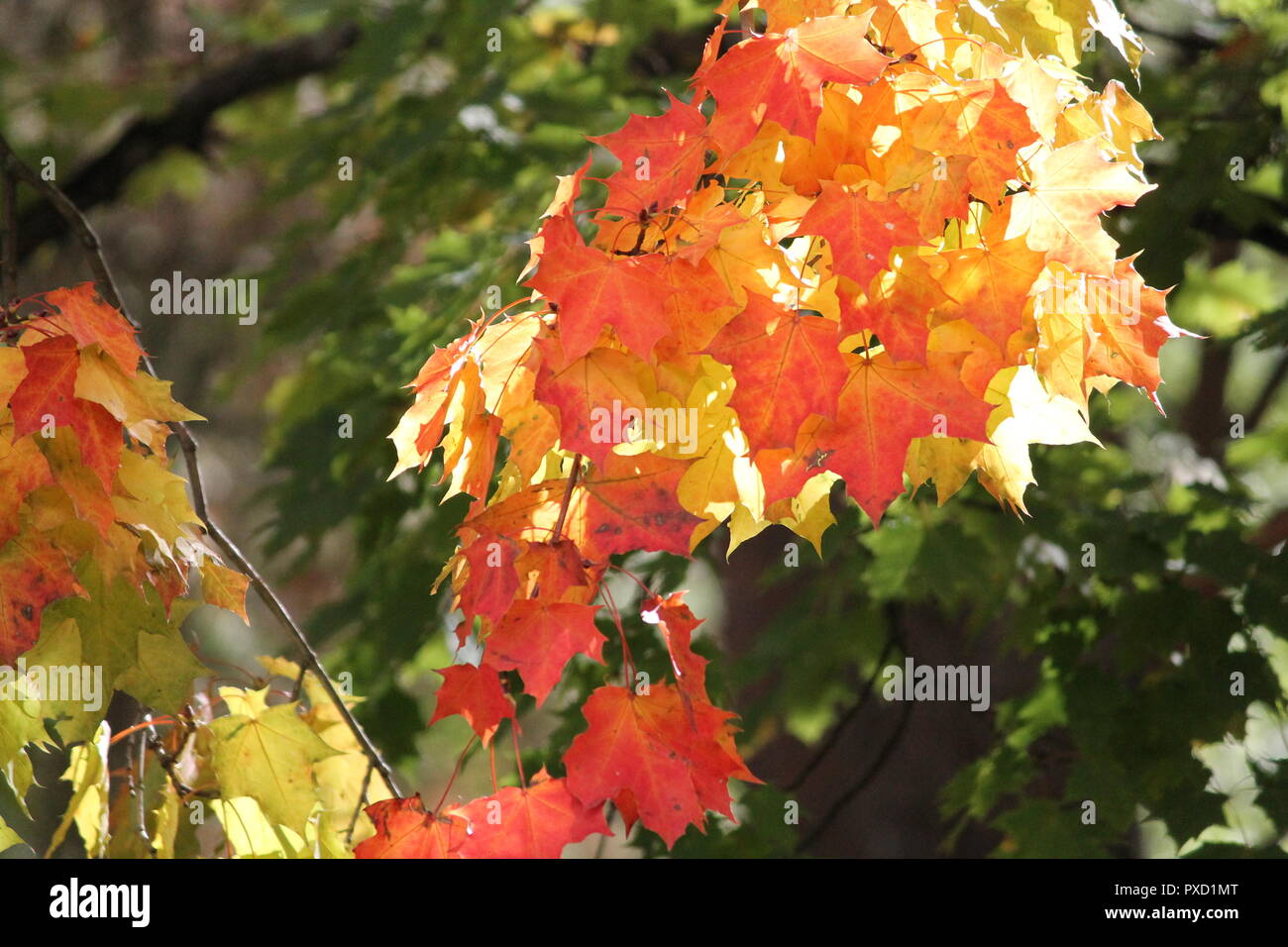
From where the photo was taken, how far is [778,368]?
1053 mm

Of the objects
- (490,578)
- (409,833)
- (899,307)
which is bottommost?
(409,833)

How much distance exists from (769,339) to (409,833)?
675 millimetres

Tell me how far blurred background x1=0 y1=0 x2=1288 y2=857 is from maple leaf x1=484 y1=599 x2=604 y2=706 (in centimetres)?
79

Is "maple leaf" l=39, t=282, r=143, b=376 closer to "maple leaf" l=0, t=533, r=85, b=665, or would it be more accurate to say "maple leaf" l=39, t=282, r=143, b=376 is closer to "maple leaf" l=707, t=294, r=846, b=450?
"maple leaf" l=0, t=533, r=85, b=665

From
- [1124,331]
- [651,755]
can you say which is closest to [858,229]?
[1124,331]

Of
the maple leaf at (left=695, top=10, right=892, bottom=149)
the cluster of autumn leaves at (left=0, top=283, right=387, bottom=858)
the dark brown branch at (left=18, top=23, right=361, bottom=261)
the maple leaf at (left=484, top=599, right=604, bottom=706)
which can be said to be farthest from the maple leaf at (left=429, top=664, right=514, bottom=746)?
the dark brown branch at (left=18, top=23, right=361, bottom=261)

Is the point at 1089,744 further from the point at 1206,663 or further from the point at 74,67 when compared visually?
the point at 74,67

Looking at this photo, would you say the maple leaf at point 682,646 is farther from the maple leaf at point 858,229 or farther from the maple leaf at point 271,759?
the maple leaf at point 271,759

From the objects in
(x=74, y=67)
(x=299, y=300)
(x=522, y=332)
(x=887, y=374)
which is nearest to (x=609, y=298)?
(x=522, y=332)

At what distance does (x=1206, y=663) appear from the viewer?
86.4 inches

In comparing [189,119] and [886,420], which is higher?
[189,119]

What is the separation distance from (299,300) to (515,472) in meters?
1.93

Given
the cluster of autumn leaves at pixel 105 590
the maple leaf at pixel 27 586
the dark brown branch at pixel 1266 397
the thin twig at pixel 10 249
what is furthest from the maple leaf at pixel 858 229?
the dark brown branch at pixel 1266 397

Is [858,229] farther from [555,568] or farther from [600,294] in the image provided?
[555,568]
